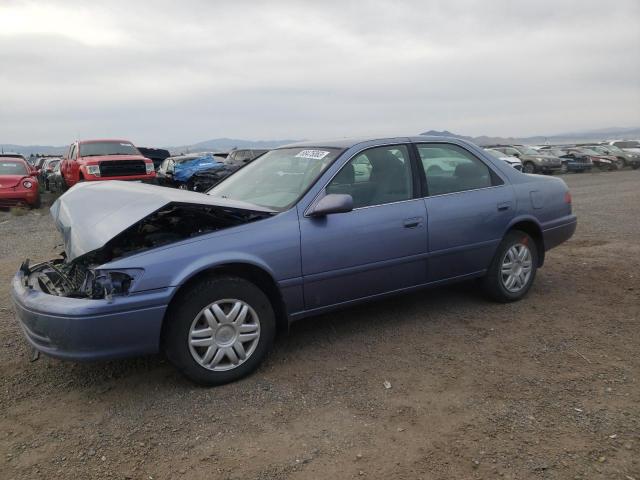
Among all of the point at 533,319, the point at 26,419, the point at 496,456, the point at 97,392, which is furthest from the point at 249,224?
the point at 533,319

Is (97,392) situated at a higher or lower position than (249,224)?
lower

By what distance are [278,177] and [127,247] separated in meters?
1.29

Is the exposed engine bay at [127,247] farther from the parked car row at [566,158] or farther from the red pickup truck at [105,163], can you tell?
the parked car row at [566,158]

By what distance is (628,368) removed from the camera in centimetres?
343

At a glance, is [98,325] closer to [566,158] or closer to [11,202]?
[11,202]

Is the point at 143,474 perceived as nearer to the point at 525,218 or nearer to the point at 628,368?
the point at 628,368

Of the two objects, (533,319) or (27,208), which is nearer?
(533,319)

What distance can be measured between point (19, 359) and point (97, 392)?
934 mm

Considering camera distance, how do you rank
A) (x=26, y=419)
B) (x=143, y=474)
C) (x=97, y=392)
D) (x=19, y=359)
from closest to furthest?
(x=143, y=474), (x=26, y=419), (x=97, y=392), (x=19, y=359)

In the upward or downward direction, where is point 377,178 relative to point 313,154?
downward

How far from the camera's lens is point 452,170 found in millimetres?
4508

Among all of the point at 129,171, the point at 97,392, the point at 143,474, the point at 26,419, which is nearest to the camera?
the point at 143,474

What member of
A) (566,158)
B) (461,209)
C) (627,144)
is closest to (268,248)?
(461,209)

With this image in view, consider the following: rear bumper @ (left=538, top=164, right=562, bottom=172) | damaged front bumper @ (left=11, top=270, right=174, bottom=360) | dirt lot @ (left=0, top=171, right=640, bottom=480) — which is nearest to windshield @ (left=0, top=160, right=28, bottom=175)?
dirt lot @ (left=0, top=171, right=640, bottom=480)
